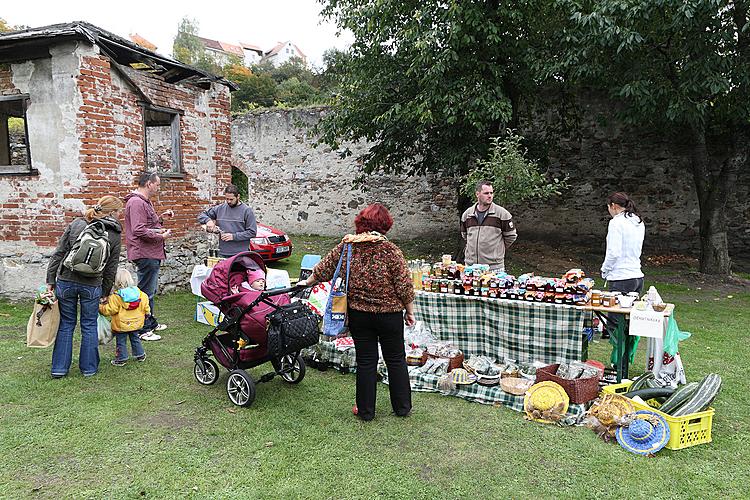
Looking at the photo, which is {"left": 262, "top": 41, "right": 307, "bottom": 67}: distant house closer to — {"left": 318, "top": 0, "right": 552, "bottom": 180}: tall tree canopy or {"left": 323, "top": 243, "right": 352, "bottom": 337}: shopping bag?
{"left": 318, "top": 0, "right": 552, "bottom": 180}: tall tree canopy

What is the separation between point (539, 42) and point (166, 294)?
8354 mm

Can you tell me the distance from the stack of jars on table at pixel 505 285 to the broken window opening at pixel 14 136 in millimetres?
6294

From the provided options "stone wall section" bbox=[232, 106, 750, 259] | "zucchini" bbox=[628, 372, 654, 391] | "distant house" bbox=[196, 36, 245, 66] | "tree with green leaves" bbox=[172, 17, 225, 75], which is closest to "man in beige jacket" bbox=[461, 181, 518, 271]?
"zucchini" bbox=[628, 372, 654, 391]

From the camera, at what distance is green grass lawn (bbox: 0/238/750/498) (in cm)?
331

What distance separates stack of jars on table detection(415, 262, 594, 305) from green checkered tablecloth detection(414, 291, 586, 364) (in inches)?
2.8

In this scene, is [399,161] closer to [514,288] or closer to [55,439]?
[514,288]

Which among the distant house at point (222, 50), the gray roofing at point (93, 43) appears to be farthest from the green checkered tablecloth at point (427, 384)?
the distant house at point (222, 50)

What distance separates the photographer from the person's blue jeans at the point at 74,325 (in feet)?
16.2

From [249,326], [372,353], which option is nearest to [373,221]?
[372,353]

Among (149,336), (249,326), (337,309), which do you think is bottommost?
(149,336)

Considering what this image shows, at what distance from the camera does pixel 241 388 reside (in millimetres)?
4496

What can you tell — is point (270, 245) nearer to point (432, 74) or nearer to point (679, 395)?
point (432, 74)

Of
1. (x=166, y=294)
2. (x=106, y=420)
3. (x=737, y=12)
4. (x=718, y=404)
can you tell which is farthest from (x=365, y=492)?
(x=737, y=12)

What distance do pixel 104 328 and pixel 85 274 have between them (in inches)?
31.1
